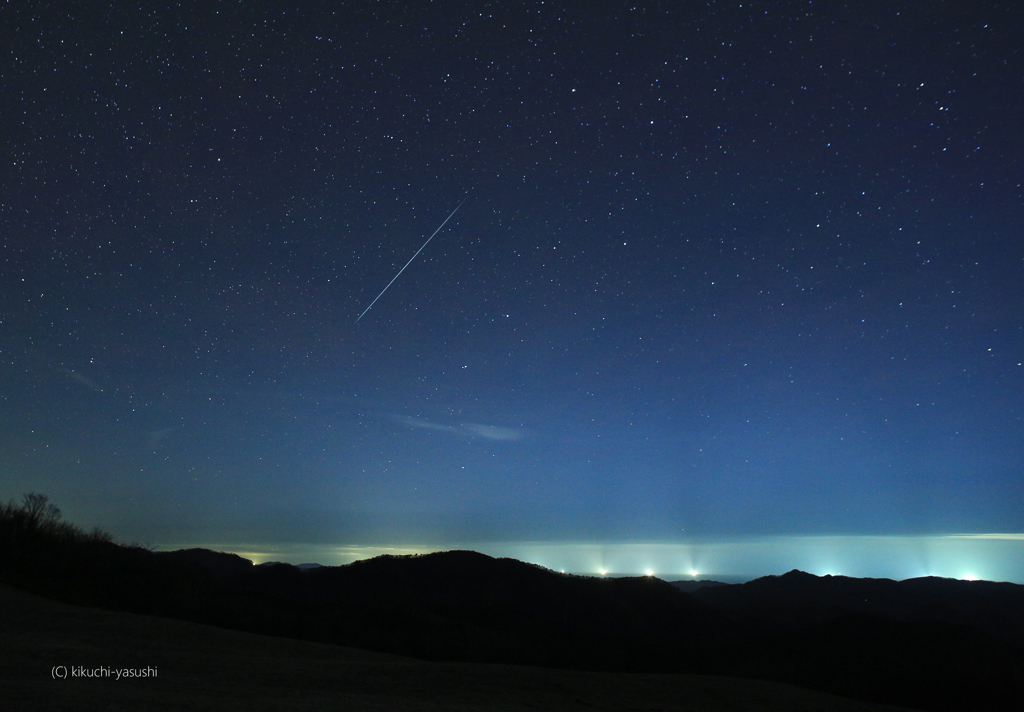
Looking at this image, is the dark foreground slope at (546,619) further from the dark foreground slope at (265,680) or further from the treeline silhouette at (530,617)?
the dark foreground slope at (265,680)

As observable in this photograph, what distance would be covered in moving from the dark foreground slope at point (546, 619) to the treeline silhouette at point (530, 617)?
4.7 inches

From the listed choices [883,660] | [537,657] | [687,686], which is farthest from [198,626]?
[883,660]

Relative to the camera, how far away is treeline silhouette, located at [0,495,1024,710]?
21.0 m

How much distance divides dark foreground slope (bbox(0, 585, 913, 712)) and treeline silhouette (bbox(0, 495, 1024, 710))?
542 centimetres


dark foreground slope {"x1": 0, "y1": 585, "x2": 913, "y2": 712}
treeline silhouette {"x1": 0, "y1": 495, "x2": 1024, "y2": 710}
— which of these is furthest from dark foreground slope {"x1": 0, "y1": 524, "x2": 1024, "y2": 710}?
dark foreground slope {"x1": 0, "y1": 585, "x2": 913, "y2": 712}

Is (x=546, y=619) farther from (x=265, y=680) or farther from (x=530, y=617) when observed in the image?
(x=265, y=680)

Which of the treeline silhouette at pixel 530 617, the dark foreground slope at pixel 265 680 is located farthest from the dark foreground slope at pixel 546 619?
the dark foreground slope at pixel 265 680

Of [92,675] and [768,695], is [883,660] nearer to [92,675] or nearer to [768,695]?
[768,695]

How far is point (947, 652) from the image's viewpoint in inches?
1396

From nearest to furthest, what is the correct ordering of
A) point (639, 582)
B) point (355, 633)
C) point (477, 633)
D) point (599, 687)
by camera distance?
point (599, 687) < point (355, 633) < point (477, 633) < point (639, 582)

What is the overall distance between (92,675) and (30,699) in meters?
2.33

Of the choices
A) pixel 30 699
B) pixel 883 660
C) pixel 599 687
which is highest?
pixel 30 699

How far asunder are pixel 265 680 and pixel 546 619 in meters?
37.3

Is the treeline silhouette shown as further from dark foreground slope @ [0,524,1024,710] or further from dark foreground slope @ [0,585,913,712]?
dark foreground slope @ [0,585,913,712]
